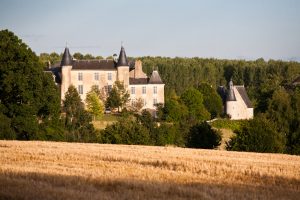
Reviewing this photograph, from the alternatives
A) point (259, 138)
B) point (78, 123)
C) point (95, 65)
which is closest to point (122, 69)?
point (95, 65)

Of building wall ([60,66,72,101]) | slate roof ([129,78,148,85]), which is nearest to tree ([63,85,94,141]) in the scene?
building wall ([60,66,72,101])

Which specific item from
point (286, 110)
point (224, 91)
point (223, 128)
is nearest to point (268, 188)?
point (286, 110)

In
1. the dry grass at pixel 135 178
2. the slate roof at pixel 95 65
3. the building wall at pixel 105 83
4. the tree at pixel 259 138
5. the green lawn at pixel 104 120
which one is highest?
the slate roof at pixel 95 65

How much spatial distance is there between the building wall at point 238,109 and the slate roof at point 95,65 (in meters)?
17.7

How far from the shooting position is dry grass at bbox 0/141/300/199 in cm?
1459

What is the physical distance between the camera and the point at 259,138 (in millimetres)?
42906

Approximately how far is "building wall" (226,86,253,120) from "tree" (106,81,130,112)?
15.7 m

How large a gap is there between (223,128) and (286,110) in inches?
908

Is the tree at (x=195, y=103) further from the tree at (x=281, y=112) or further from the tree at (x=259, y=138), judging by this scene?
the tree at (x=259, y=138)

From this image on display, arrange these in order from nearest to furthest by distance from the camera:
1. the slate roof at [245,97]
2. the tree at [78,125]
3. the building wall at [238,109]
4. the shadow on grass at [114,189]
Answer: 1. the shadow on grass at [114,189]
2. the tree at [78,125]
3. the building wall at [238,109]
4. the slate roof at [245,97]

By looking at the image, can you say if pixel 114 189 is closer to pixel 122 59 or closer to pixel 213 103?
pixel 122 59

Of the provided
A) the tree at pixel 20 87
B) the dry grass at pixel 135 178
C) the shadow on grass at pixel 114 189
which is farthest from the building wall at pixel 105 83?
the shadow on grass at pixel 114 189

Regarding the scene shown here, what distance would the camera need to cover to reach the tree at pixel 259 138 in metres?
42.5

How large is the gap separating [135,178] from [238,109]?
73.5 metres
